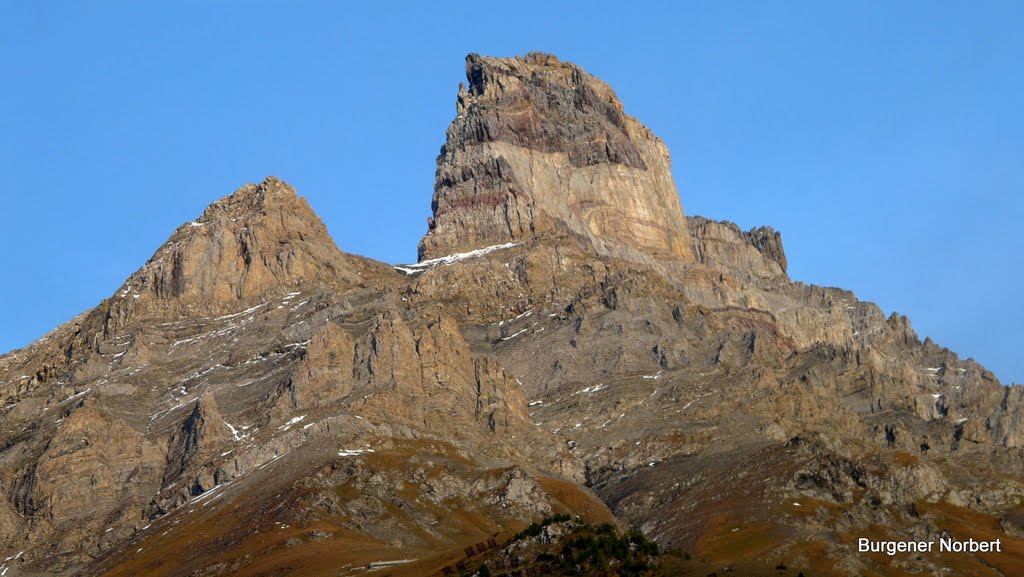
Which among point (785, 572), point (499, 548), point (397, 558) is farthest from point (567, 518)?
point (397, 558)

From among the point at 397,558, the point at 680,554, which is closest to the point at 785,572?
the point at 680,554

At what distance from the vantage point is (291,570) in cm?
19750

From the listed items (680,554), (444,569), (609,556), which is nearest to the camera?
(609,556)

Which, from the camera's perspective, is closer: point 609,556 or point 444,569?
point 609,556

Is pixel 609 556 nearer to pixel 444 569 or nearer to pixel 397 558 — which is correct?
pixel 444 569

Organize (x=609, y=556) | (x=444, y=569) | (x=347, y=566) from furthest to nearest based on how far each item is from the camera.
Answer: (x=347, y=566), (x=444, y=569), (x=609, y=556)

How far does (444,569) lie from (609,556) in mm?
24209

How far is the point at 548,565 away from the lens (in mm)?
151000

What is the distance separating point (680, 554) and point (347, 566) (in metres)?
43.8

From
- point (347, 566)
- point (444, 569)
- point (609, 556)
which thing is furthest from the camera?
point (347, 566)

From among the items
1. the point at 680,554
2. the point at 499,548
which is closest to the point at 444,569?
the point at 499,548

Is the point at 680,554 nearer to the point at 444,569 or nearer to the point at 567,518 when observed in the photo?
the point at 567,518

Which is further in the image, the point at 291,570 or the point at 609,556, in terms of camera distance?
the point at 291,570

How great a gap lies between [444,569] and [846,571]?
150 ft
